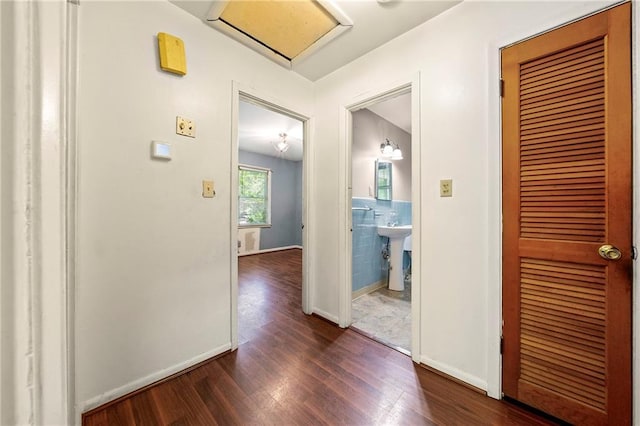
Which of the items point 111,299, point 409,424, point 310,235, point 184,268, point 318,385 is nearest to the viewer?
point 409,424

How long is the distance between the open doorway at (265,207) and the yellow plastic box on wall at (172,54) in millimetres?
436

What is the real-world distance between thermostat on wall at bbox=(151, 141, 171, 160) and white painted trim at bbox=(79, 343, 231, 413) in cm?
132

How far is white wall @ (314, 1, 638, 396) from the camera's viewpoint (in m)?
1.38

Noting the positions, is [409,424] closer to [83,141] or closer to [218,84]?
[83,141]

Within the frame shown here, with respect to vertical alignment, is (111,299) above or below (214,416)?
above

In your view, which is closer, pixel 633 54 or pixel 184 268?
pixel 633 54

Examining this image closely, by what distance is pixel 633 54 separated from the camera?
3.44 ft

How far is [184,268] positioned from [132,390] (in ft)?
2.33

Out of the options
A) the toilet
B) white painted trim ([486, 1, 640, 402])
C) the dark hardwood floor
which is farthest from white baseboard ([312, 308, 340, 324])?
the toilet

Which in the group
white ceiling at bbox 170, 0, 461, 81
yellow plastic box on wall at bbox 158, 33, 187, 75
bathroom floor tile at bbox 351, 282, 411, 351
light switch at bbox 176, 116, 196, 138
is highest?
white ceiling at bbox 170, 0, 461, 81

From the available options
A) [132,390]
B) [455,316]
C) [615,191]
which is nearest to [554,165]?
[615,191]

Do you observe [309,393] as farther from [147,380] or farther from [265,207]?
[265,207]

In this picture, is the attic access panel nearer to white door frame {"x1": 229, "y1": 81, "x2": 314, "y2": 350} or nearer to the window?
Result: white door frame {"x1": 229, "y1": 81, "x2": 314, "y2": 350}

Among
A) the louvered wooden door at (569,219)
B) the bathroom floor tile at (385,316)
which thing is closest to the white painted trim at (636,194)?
the louvered wooden door at (569,219)
